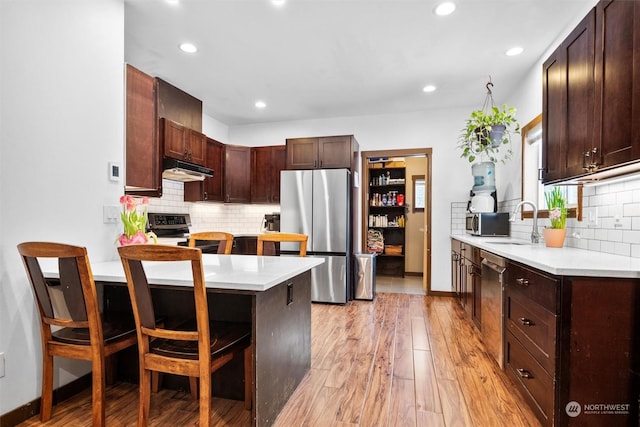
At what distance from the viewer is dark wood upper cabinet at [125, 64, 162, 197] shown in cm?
260

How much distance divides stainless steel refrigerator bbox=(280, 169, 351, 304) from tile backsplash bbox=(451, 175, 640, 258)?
2433 millimetres

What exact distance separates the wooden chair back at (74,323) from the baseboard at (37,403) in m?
0.10

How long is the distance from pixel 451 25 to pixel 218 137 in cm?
392

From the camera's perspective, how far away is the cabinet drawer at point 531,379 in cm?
165

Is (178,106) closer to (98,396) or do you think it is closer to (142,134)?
(142,134)

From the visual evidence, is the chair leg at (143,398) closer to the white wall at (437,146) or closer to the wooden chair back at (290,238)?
the wooden chair back at (290,238)

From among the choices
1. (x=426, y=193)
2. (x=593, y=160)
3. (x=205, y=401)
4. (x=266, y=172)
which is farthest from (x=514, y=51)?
(x=205, y=401)

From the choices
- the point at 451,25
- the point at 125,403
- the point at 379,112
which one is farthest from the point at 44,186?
the point at 379,112

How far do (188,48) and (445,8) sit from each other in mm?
2331

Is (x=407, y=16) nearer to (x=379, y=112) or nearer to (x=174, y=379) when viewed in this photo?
(x=379, y=112)

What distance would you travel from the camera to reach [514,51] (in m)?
3.19

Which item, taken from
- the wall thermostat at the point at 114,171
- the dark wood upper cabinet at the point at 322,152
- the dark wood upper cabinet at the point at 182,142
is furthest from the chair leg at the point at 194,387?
the dark wood upper cabinet at the point at 322,152

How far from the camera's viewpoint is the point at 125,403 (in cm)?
200

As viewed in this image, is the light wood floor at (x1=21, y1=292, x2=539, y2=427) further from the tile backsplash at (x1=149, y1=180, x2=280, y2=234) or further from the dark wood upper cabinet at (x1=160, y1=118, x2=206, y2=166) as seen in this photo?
the tile backsplash at (x1=149, y1=180, x2=280, y2=234)
